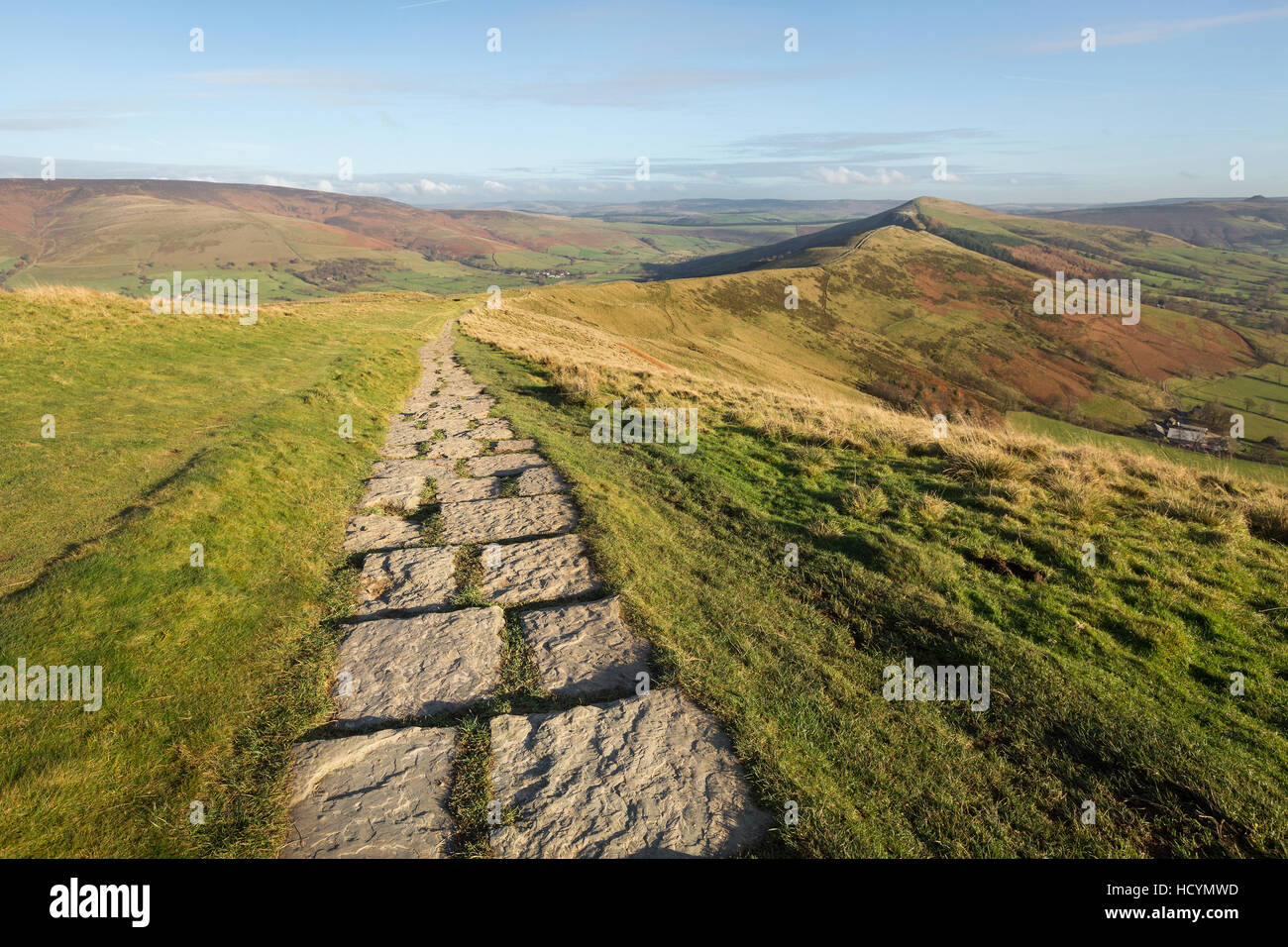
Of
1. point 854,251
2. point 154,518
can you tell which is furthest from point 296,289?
point 154,518

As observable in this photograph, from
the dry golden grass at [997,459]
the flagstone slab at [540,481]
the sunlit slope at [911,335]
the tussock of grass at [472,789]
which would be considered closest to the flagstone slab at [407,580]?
the tussock of grass at [472,789]

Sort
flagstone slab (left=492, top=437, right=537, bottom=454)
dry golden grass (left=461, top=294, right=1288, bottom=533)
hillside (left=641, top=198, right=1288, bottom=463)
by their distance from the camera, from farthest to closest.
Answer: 1. hillside (left=641, top=198, right=1288, bottom=463)
2. flagstone slab (left=492, top=437, right=537, bottom=454)
3. dry golden grass (left=461, top=294, right=1288, bottom=533)

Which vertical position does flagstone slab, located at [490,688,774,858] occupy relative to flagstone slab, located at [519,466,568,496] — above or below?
below

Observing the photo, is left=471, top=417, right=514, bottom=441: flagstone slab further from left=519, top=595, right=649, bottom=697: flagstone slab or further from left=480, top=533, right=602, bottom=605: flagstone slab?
left=519, top=595, right=649, bottom=697: flagstone slab

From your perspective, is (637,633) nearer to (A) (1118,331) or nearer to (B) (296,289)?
(A) (1118,331)

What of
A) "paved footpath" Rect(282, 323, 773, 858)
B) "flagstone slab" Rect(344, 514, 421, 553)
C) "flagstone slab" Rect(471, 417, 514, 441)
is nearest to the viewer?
"paved footpath" Rect(282, 323, 773, 858)

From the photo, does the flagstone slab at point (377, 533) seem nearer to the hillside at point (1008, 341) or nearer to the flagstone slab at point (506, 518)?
the flagstone slab at point (506, 518)

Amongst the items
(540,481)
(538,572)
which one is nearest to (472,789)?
(538,572)

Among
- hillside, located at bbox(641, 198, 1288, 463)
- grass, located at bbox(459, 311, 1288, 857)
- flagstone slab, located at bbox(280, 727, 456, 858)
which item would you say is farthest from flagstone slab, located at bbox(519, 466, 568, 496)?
hillside, located at bbox(641, 198, 1288, 463)
